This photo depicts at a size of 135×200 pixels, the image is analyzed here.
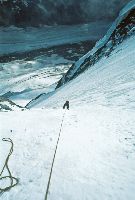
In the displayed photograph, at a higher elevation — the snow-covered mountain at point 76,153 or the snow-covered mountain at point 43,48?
the snow-covered mountain at point 43,48

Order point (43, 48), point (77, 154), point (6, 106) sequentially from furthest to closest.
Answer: point (43, 48) < point (6, 106) < point (77, 154)

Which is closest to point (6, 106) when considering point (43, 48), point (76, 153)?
point (76, 153)

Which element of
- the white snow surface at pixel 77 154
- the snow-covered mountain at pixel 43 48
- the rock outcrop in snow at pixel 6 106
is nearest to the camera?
the white snow surface at pixel 77 154

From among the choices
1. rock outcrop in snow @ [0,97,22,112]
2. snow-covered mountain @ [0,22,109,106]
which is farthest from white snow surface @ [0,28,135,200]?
snow-covered mountain @ [0,22,109,106]

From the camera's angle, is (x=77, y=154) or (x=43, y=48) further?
(x=43, y=48)

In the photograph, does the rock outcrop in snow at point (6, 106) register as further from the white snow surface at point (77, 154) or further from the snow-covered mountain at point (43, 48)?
the snow-covered mountain at point (43, 48)

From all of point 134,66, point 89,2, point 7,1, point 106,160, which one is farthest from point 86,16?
point 106,160

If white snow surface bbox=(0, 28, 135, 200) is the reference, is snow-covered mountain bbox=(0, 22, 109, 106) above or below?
above

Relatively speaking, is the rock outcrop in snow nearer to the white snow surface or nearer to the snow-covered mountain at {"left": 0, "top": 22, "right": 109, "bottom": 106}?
the white snow surface

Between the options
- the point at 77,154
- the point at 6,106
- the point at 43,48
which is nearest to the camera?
the point at 77,154

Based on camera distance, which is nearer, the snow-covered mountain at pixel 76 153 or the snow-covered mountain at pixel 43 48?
the snow-covered mountain at pixel 76 153

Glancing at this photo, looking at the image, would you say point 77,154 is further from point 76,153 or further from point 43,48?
point 43,48

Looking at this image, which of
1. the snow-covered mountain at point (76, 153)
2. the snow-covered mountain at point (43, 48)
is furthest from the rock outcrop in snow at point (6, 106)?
the snow-covered mountain at point (43, 48)

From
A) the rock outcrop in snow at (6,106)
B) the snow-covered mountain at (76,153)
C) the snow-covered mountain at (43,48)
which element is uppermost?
the snow-covered mountain at (43,48)
